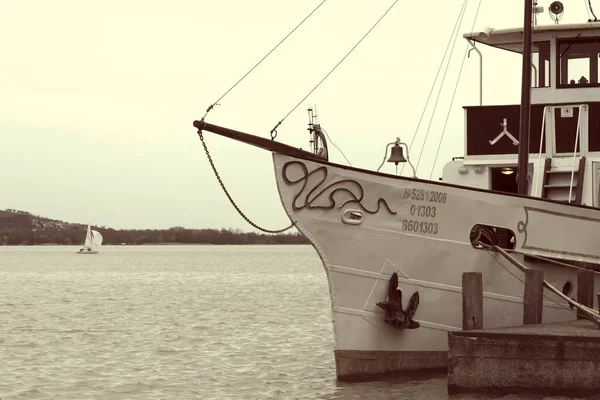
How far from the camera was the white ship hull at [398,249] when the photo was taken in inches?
593

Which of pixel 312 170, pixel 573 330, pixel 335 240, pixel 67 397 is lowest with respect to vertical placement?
pixel 67 397

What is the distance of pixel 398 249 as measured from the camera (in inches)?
599

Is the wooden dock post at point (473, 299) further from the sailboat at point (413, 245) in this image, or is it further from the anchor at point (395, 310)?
the anchor at point (395, 310)

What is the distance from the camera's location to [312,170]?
15.0 metres

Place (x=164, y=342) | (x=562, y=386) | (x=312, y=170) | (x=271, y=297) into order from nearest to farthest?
(x=562, y=386)
(x=312, y=170)
(x=164, y=342)
(x=271, y=297)

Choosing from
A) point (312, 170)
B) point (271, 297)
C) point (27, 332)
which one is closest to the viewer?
point (312, 170)

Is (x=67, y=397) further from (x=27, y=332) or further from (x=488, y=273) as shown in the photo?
(x=27, y=332)

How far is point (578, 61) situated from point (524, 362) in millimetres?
7340

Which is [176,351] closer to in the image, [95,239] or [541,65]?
[541,65]

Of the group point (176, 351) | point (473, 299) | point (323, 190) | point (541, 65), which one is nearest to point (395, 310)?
point (473, 299)

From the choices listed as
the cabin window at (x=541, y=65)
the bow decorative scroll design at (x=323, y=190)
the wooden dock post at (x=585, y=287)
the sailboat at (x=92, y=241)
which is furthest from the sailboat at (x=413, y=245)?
the sailboat at (x=92, y=241)

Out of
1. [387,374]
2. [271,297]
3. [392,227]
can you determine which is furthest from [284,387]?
[271,297]

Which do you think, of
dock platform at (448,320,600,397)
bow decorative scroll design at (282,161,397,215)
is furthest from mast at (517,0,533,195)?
dock platform at (448,320,600,397)

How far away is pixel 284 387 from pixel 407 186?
437 centimetres
